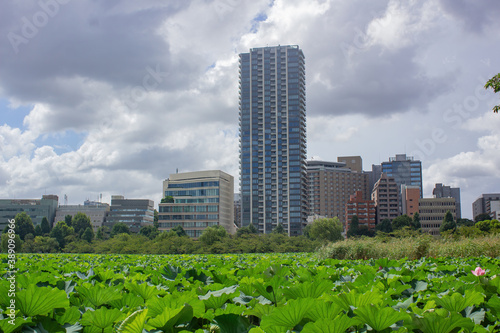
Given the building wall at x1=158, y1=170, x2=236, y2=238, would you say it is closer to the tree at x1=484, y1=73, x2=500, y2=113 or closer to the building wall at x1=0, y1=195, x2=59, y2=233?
the building wall at x1=0, y1=195, x2=59, y2=233

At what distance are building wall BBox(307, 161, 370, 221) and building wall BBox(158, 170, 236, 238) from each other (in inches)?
2329

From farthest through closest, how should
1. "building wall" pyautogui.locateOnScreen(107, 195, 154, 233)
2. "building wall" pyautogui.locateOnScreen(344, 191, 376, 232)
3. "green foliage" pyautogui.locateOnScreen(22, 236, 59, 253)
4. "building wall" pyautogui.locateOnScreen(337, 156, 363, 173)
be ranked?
"building wall" pyautogui.locateOnScreen(337, 156, 363, 173) < "building wall" pyautogui.locateOnScreen(107, 195, 154, 233) < "building wall" pyautogui.locateOnScreen(344, 191, 376, 232) < "green foliage" pyautogui.locateOnScreen(22, 236, 59, 253)

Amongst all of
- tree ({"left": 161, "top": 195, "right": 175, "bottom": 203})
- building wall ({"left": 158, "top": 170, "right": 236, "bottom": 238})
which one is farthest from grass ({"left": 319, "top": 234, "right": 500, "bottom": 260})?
tree ({"left": 161, "top": 195, "right": 175, "bottom": 203})

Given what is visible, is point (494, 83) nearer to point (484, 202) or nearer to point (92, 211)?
point (92, 211)

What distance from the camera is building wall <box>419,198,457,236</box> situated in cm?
11819

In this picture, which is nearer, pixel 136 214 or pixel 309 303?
pixel 309 303

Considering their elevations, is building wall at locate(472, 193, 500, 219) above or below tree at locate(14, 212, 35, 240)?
above

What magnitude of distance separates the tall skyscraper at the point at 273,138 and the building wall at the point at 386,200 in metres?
25.0

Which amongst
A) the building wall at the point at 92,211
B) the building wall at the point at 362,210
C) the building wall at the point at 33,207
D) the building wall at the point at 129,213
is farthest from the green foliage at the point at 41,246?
the building wall at the point at 362,210

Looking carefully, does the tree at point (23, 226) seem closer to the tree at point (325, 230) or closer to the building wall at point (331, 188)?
the tree at point (325, 230)

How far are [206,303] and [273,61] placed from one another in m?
138

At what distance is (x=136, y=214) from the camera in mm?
143125

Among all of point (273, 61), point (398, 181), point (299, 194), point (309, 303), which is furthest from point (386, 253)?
point (398, 181)

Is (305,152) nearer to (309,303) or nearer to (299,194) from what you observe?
(299,194)
